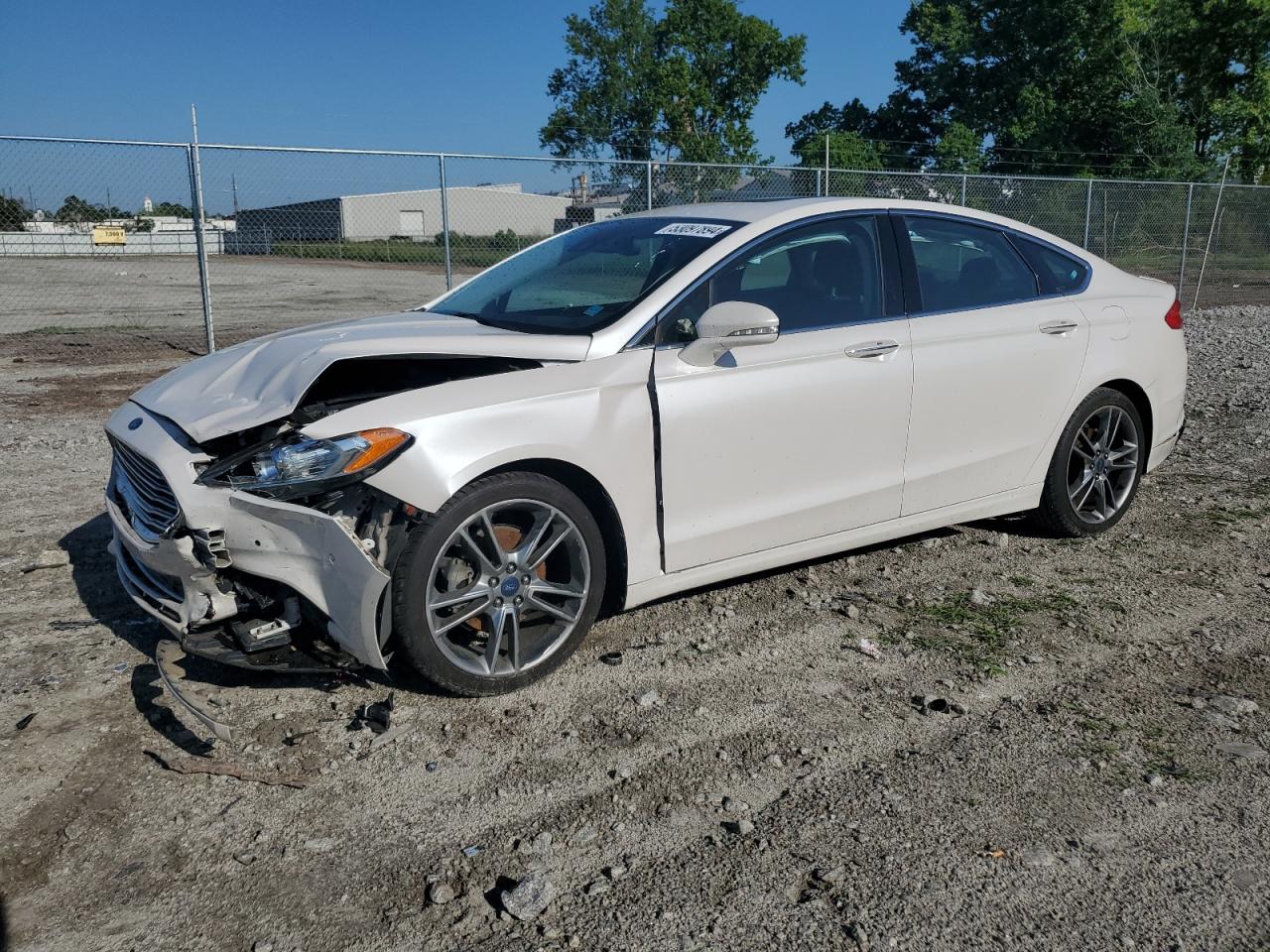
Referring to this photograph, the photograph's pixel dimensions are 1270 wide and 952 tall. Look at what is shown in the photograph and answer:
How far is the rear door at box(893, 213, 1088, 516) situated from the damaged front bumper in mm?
2434

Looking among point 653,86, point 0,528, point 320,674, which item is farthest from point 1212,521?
point 653,86

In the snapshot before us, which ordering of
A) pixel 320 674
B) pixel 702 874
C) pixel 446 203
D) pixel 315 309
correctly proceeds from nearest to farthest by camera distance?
pixel 702 874 → pixel 320 674 → pixel 446 203 → pixel 315 309

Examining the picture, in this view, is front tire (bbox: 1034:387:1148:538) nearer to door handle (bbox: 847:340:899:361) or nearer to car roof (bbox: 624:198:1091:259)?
car roof (bbox: 624:198:1091:259)

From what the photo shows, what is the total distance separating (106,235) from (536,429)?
10263 mm

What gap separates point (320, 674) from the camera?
348cm

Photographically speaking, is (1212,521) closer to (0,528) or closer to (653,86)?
(0,528)

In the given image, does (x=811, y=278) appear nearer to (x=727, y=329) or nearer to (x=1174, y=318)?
(x=727, y=329)

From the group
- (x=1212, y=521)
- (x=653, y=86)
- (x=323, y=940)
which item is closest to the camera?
(x=323, y=940)

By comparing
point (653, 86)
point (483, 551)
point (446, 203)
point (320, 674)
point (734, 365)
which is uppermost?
point (653, 86)

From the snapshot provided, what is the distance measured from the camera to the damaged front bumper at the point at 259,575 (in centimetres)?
333

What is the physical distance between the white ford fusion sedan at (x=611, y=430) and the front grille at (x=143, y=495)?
0.02 m

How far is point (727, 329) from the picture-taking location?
12.7 ft

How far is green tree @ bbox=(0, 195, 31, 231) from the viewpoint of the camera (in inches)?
420

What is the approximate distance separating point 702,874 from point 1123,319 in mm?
3865
